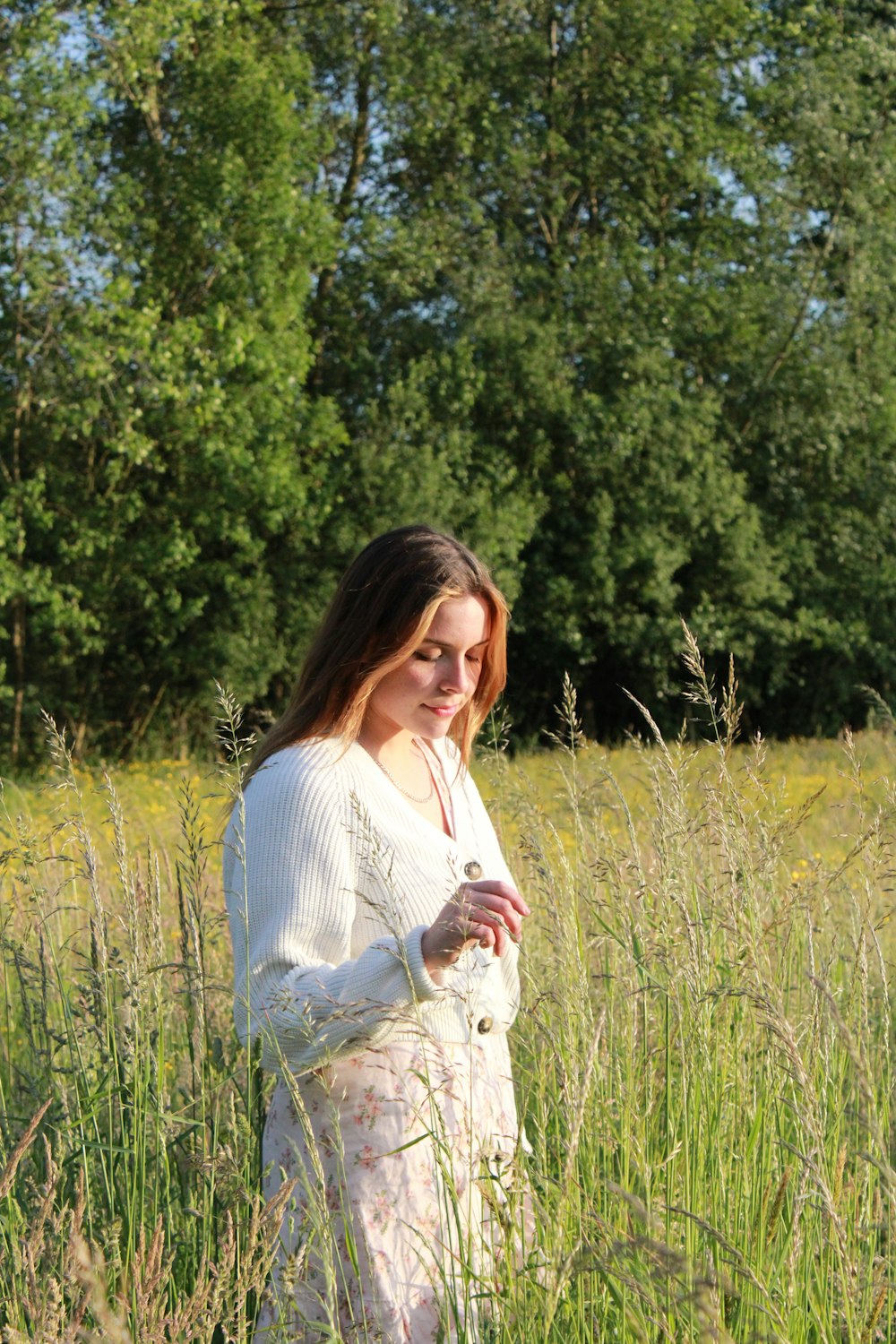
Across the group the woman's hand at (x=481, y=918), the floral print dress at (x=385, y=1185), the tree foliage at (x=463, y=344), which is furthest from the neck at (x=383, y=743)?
the tree foliage at (x=463, y=344)

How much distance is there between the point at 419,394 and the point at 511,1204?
15521 millimetres

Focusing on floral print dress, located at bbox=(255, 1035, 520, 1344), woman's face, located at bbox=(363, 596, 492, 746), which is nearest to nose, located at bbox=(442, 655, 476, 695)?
woman's face, located at bbox=(363, 596, 492, 746)

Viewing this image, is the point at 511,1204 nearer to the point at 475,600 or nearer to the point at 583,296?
the point at 475,600

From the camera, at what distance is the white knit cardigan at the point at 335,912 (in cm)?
200

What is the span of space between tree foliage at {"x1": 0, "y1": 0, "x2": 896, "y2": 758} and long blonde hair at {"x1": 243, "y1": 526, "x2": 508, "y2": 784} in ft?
37.1

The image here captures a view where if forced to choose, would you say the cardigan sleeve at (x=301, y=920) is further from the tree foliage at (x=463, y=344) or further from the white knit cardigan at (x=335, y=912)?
the tree foliage at (x=463, y=344)

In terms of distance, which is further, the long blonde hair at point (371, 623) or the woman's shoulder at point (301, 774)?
the long blonde hair at point (371, 623)

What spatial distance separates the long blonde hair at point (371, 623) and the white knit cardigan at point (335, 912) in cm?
8

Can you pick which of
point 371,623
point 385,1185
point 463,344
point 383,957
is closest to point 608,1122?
point 385,1185

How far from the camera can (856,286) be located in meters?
18.6

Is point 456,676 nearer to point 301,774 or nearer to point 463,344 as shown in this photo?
point 301,774

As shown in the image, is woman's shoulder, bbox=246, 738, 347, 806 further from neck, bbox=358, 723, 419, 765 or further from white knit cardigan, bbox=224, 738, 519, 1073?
neck, bbox=358, 723, 419, 765

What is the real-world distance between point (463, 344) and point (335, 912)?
15725 mm

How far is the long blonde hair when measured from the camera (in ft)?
8.07
